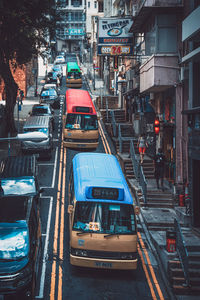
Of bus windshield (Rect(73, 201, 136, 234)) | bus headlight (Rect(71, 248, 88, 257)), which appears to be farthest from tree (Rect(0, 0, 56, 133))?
bus headlight (Rect(71, 248, 88, 257))

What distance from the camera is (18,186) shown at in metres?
16.4

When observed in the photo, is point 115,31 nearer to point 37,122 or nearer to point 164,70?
point 37,122

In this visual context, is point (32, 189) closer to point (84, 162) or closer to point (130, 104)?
point (84, 162)

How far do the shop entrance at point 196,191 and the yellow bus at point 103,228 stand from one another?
17.1 ft

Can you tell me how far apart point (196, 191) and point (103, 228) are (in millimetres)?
6103

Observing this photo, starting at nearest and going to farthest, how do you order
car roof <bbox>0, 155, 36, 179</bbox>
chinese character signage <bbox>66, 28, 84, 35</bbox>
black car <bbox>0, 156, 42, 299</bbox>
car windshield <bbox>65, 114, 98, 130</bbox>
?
1. black car <bbox>0, 156, 42, 299</bbox>
2. car roof <bbox>0, 155, 36, 179</bbox>
3. car windshield <bbox>65, 114, 98, 130</bbox>
4. chinese character signage <bbox>66, 28, 84, 35</bbox>

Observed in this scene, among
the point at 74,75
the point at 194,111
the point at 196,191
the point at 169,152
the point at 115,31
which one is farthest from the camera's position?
the point at 74,75

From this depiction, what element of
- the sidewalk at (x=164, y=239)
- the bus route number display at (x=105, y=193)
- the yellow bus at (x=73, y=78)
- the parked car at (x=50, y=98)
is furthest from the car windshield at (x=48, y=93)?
the bus route number display at (x=105, y=193)

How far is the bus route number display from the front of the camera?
12266 mm

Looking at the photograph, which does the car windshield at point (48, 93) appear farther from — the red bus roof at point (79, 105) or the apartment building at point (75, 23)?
the apartment building at point (75, 23)

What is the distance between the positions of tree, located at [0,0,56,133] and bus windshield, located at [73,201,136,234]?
18.4m

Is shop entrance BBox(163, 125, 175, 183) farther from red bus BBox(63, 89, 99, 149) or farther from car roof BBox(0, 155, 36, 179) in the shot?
car roof BBox(0, 155, 36, 179)

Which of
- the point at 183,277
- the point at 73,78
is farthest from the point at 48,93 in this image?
the point at 183,277

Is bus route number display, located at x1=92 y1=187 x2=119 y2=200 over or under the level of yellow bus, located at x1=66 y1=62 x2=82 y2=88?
under
